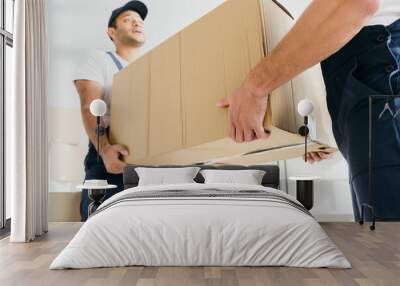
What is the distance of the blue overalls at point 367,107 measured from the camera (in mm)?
5348

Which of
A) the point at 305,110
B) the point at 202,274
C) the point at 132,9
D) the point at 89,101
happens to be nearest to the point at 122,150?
the point at 89,101

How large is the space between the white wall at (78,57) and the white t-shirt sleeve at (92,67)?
0.07 m

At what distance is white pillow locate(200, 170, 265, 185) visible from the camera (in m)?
5.32

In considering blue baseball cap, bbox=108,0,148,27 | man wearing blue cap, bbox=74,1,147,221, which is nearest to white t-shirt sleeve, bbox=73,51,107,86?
man wearing blue cap, bbox=74,1,147,221

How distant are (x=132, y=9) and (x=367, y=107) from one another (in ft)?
8.41

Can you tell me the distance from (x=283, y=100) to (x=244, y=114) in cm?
34

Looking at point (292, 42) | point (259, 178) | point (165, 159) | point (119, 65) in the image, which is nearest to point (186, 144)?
point (165, 159)

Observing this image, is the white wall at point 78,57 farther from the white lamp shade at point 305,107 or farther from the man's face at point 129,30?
the white lamp shade at point 305,107

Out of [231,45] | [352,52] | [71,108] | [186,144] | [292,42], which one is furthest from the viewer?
[71,108]

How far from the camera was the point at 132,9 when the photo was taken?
5.76 metres

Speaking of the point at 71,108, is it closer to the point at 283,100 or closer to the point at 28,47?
the point at 28,47

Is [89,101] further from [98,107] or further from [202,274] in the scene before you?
[202,274]

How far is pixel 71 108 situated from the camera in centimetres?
573

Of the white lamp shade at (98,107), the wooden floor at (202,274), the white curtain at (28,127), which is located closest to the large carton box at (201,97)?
the white lamp shade at (98,107)
